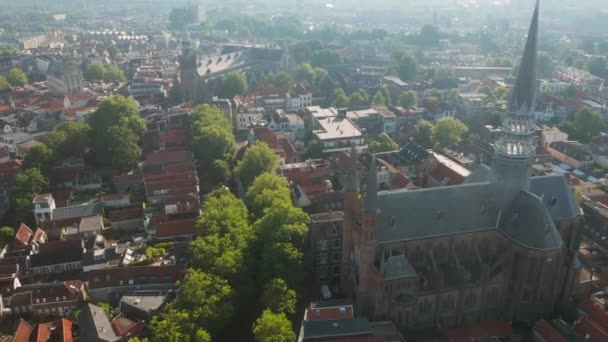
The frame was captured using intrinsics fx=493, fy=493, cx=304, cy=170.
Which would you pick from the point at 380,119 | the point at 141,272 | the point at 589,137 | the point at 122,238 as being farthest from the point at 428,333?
the point at 589,137

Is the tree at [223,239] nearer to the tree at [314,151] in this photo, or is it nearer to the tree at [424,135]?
the tree at [314,151]

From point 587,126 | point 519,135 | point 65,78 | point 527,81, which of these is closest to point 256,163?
point 519,135

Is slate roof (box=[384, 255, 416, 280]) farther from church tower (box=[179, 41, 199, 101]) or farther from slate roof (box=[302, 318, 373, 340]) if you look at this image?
church tower (box=[179, 41, 199, 101])

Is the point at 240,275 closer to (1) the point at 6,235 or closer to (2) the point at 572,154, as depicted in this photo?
(1) the point at 6,235

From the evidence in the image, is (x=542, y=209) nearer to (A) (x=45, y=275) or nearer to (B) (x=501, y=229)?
(B) (x=501, y=229)

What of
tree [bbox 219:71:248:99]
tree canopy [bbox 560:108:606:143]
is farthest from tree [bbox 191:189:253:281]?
tree canopy [bbox 560:108:606:143]
